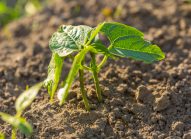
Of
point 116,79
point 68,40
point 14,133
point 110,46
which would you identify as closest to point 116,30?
point 110,46

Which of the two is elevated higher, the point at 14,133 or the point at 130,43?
the point at 130,43

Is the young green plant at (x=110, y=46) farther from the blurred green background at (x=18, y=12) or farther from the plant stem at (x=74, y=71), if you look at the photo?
the blurred green background at (x=18, y=12)

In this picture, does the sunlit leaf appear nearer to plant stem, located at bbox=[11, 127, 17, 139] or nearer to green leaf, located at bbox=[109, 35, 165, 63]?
green leaf, located at bbox=[109, 35, 165, 63]

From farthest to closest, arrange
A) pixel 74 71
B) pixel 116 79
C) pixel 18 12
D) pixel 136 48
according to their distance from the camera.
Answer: pixel 18 12
pixel 116 79
pixel 136 48
pixel 74 71

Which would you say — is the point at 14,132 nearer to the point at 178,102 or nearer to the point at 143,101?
the point at 143,101

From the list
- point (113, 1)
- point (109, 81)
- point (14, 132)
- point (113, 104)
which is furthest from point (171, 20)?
point (14, 132)

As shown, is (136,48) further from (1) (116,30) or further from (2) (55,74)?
(2) (55,74)

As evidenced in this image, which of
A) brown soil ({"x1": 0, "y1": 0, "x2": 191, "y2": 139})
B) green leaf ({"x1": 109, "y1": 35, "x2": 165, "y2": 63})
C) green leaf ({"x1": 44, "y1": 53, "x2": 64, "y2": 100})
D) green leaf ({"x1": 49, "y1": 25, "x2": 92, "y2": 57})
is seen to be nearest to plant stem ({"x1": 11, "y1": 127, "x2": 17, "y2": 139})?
brown soil ({"x1": 0, "y1": 0, "x2": 191, "y2": 139})
